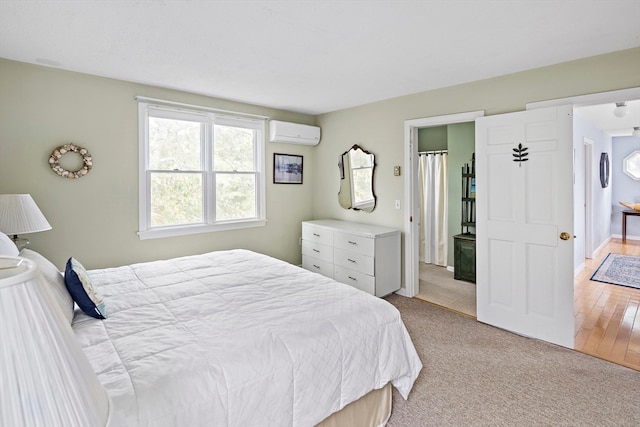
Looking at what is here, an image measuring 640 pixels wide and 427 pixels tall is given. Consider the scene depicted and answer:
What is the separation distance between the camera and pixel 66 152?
3123mm

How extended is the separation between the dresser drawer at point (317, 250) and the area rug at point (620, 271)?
3730mm

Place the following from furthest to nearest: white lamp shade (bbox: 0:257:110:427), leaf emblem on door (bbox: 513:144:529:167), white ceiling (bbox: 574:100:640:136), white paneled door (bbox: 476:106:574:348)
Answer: white ceiling (bbox: 574:100:640:136), leaf emblem on door (bbox: 513:144:529:167), white paneled door (bbox: 476:106:574:348), white lamp shade (bbox: 0:257:110:427)

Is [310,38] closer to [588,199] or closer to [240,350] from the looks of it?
[240,350]

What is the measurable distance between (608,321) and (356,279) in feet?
8.41

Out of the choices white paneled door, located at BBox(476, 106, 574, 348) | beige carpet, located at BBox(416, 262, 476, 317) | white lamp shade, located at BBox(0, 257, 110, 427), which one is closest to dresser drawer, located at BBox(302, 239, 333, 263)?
beige carpet, located at BBox(416, 262, 476, 317)

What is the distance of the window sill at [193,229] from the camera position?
3.66 m

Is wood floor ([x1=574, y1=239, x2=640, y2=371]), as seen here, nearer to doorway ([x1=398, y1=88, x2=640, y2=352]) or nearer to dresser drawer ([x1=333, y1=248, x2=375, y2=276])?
doorway ([x1=398, y1=88, x2=640, y2=352])

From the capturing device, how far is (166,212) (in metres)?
3.84

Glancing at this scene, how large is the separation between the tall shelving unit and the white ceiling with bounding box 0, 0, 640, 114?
74.2 inches

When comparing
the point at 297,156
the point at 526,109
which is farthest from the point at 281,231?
the point at 526,109

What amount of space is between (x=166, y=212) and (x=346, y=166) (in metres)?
2.43

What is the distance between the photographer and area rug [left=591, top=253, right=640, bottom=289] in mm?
4523

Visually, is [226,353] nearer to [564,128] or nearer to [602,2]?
[602,2]

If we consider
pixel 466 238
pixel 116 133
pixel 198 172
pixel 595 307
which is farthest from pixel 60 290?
pixel 595 307
